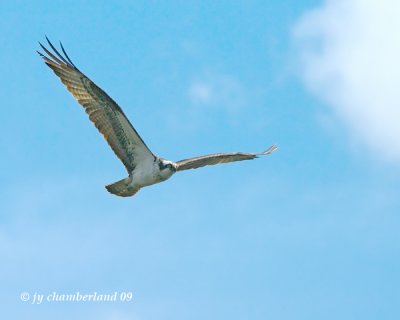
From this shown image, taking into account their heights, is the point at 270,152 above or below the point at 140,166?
above

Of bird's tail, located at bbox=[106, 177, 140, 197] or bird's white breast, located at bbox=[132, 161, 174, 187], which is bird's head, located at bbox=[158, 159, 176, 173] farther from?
bird's tail, located at bbox=[106, 177, 140, 197]

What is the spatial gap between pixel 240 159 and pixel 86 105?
15.2 feet

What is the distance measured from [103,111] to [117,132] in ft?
1.97

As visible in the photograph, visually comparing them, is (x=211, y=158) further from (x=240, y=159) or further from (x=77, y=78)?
(x=77, y=78)

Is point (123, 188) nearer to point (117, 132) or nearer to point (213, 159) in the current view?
point (117, 132)

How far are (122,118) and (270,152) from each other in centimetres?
497

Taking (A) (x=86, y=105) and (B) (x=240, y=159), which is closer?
(A) (x=86, y=105)

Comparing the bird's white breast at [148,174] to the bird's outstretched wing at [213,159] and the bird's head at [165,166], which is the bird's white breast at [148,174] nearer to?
the bird's head at [165,166]

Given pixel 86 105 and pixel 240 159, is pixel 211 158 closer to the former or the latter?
pixel 240 159

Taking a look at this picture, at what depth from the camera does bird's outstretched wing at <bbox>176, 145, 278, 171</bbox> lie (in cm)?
2991

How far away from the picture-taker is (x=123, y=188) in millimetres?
28547

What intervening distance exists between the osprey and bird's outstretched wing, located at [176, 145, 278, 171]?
72cm

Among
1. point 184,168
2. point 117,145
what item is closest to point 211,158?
point 184,168

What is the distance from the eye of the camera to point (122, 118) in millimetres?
27891
